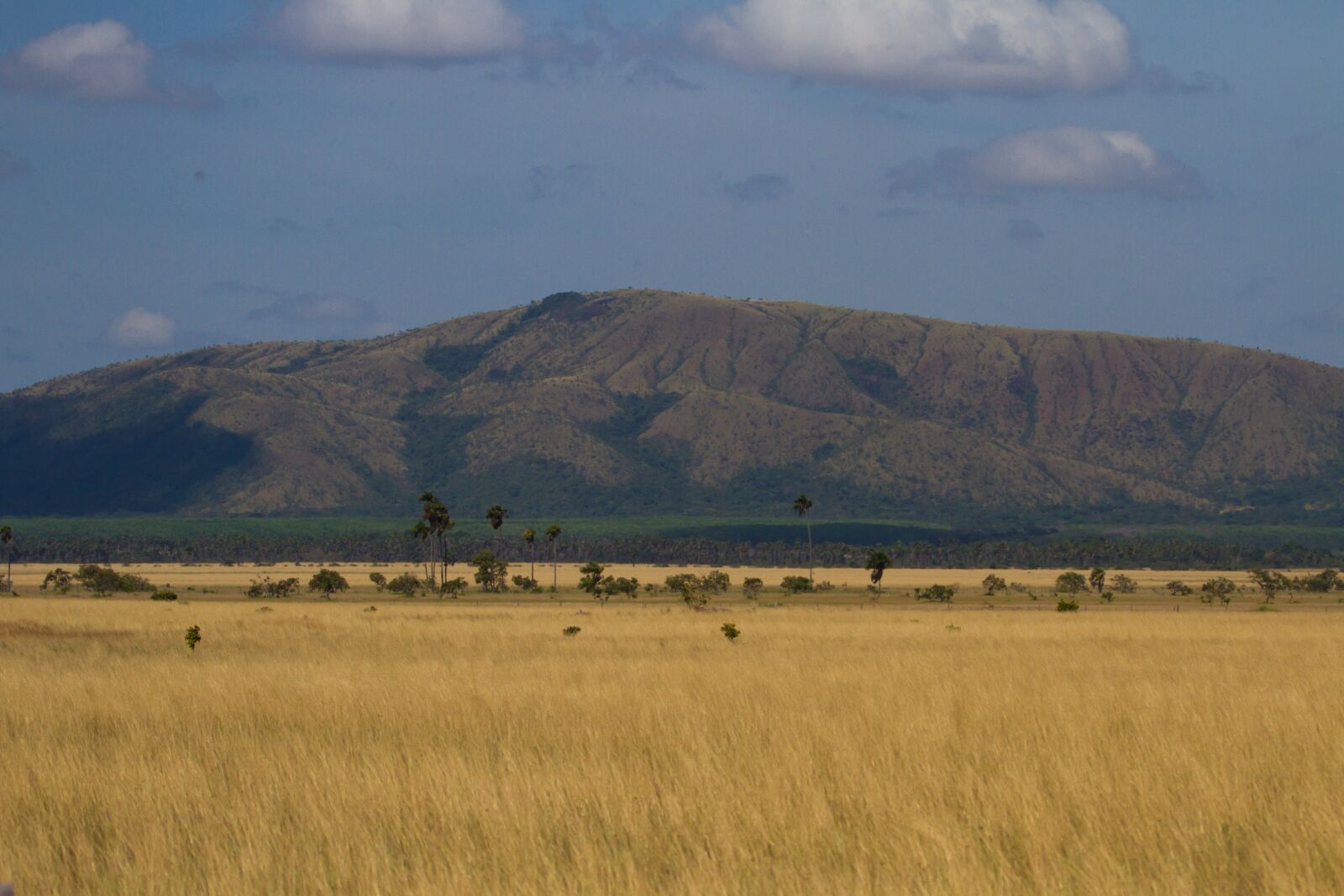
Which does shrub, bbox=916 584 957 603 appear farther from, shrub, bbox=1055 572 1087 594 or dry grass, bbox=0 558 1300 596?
shrub, bbox=1055 572 1087 594

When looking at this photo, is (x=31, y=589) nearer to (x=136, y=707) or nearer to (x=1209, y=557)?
(x=136, y=707)

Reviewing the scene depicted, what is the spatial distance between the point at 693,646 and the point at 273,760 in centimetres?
2383

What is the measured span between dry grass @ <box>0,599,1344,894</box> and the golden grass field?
45 mm

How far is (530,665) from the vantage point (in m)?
27.5

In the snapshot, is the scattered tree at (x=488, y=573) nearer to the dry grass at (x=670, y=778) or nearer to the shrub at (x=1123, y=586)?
the shrub at (x=1123, y=586)

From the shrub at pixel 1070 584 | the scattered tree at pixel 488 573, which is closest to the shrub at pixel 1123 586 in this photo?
the shrub at pixel 1070 584

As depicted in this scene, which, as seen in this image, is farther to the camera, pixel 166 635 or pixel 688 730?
pixel 166 635

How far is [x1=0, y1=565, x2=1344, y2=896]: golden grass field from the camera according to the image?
994 cm

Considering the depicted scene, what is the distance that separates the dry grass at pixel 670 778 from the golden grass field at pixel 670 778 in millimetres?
45

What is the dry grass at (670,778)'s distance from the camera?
9.95 metres

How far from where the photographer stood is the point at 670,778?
13.2 metres

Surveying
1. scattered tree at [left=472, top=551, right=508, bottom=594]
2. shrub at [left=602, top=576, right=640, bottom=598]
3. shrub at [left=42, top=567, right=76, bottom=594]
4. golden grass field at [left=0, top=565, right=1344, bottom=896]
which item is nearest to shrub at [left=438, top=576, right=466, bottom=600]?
scattered tree at [left=472, top=551, right=508, bottom=594]

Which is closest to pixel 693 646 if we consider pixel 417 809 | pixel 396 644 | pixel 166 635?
pixel 396 644

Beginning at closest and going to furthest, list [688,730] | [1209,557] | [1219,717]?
[688,730], [1219,717], [1209,557]
